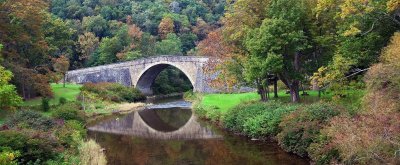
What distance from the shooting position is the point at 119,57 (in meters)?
73.4

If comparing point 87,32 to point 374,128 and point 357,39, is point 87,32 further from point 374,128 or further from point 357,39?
point 374,128

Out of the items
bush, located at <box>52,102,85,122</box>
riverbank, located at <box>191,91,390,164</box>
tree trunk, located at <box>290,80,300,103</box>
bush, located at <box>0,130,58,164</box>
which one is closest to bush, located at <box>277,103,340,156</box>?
riverbank, located at <box>191,91,390,164</box>

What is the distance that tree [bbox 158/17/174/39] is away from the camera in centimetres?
9262

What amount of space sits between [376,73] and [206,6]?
313ft

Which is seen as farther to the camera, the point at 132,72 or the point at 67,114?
the point at 132,72

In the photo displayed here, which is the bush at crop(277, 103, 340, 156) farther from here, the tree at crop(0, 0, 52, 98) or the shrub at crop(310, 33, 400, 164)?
the tree at crop(0, 0, 52, 98)

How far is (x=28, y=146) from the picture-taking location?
1681cm

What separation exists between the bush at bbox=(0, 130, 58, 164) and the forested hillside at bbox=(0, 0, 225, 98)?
1800 centimetres

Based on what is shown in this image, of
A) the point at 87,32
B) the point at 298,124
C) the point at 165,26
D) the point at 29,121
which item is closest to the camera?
the point at 298,124

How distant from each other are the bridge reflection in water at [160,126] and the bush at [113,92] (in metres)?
7.95

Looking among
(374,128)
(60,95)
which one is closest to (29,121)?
(374,128)

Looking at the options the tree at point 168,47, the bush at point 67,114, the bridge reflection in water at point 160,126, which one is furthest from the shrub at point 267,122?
the tree at point 168,47

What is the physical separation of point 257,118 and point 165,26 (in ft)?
232

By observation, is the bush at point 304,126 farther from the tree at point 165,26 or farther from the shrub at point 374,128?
the tree at point 165,26
